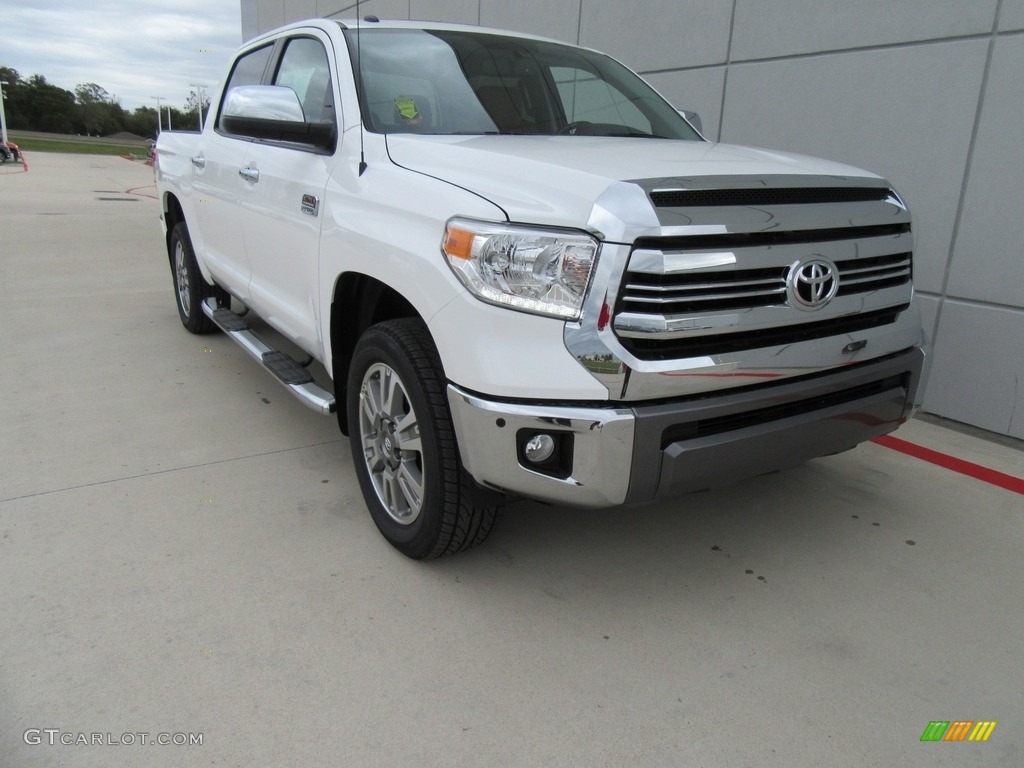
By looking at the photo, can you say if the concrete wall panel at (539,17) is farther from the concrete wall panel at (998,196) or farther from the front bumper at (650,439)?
the front bumper at (650,439)

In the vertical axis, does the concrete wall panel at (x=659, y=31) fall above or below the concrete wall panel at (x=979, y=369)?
above

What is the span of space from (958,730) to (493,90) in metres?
2.76

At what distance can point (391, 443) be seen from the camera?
2.71 meters

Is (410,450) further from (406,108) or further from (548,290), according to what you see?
(406,108)

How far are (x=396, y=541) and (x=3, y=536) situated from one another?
1.46m

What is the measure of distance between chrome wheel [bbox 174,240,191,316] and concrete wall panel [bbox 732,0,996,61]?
412cm

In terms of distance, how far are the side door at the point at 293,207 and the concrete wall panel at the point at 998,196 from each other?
3304mm

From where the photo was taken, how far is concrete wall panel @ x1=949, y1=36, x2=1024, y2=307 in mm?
3863

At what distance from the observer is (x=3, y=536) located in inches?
111

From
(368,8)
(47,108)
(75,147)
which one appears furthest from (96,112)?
(368,8)

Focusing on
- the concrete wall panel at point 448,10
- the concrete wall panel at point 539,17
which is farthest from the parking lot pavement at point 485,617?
the concrete wall panel at point 448,10

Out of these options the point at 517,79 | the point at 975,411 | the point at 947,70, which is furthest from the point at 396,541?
the point at 947,70

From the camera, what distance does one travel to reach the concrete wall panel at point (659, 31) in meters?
5.54

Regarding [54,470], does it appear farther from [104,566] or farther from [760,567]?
[760,567]
